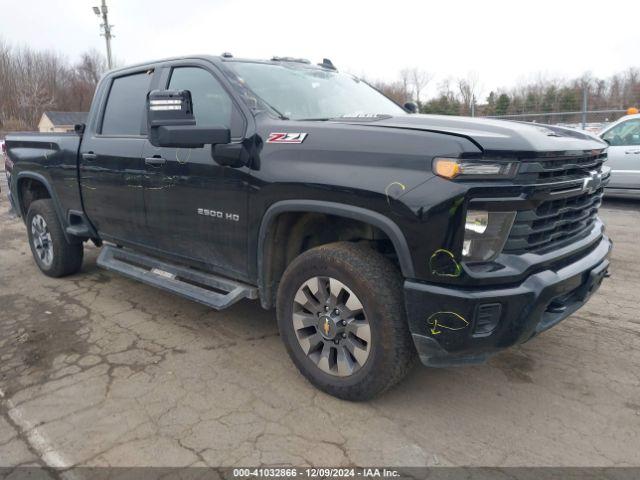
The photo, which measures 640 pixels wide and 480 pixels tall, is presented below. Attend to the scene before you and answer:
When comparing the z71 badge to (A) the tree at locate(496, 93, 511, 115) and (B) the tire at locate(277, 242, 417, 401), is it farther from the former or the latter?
(A) the tree at locate(496, 93, 511, 115)

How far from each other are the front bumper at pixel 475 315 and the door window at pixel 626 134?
7.42 m

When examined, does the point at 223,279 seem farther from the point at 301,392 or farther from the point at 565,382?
the point at 565,382

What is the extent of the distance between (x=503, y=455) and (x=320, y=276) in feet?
4.15

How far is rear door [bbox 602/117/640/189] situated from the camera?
8555mm

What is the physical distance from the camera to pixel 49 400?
10.1 feet

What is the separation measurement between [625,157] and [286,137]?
25.3 feet

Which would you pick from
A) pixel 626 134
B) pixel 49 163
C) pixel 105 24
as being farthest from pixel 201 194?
pixel 105 24

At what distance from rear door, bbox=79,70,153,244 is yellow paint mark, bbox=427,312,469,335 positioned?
252 cm

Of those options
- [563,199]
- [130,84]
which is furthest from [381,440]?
[130,84]

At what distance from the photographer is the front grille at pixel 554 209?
97.9 inches

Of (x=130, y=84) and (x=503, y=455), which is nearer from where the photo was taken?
(x=503, y=455)

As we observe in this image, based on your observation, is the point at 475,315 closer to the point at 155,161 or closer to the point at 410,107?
the point at 155,161

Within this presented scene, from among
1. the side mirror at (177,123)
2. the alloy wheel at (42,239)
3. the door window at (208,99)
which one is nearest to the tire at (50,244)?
the alloy wheel at (42,239)

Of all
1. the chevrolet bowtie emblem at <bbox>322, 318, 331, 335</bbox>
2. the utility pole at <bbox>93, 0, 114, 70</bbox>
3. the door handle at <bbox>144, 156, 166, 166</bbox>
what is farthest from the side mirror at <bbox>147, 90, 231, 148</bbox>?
the utility pole at <bbox>93, 0, 114, 70</bbox>
